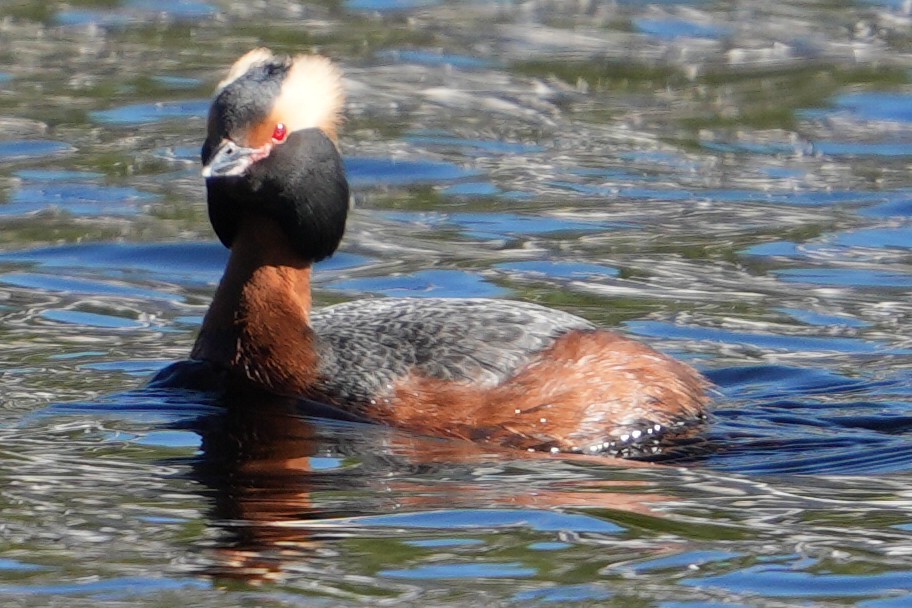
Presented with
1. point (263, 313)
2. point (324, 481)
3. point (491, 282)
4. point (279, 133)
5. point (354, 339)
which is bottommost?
point (324, 481)

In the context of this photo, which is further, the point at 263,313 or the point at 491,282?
the point at 491,282

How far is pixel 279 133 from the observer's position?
10125mm

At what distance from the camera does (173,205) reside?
15.2m

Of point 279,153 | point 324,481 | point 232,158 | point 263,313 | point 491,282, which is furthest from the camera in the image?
point 491,282

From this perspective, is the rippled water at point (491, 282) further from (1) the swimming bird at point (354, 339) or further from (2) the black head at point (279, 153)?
(2) the black head at point (279, 153)

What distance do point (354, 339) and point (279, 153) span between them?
0.99 meters

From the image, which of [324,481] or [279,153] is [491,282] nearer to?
[279,153]

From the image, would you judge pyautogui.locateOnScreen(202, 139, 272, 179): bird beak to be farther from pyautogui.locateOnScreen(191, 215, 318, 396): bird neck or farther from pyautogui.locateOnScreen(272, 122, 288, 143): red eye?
pyautogui.locateOnScreen(191, 215, 318, 396): bird neck

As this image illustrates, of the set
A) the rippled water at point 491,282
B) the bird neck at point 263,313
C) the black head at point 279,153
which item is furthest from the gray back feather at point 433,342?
the black head at point 279,153

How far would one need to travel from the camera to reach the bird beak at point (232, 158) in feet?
32.1

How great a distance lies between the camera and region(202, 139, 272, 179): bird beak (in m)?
9.79

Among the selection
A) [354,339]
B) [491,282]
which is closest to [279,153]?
[354,339]

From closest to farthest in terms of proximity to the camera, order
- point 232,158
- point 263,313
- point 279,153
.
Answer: point 232,158 → point 279,153 → point 263,313

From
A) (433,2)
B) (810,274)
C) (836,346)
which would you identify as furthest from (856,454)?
(433,2)
